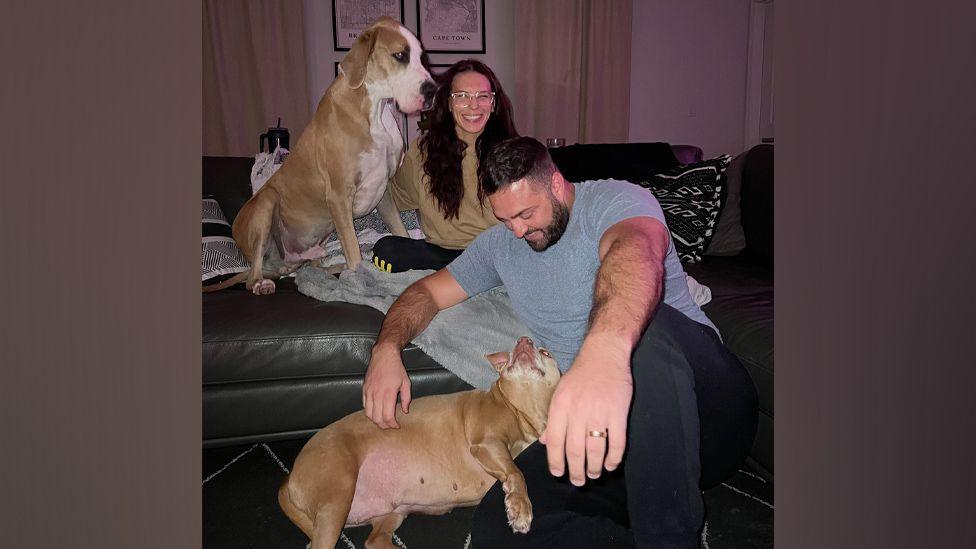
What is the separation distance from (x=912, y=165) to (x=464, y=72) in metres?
2.04

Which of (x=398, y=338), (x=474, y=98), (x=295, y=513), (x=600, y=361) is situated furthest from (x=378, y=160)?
(x=600, y=361)

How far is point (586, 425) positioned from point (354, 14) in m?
5.28

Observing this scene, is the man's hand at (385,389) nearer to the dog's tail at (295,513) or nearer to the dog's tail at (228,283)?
the dog's tail at (295,513)

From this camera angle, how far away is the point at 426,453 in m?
1.56

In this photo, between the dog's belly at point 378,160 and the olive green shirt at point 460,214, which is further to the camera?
the dog's belly at point 378,160

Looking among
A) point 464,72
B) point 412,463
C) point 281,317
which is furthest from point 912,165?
point 464,72

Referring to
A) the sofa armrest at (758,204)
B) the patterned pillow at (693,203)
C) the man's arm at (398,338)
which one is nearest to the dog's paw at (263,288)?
the man's arm at (398,338)

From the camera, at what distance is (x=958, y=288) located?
204 millimetres

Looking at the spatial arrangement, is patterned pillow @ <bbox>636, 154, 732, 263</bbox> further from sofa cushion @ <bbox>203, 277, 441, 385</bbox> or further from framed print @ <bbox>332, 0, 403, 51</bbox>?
framed print @ <bbox>332, 0, 403, 51</bbox>

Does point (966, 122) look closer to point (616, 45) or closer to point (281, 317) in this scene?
point (281, 317)

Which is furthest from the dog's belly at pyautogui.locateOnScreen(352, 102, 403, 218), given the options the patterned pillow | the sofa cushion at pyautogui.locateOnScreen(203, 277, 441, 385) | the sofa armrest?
the sofa armrest

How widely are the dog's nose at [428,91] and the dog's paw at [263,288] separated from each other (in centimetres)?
88

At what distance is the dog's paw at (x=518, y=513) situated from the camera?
4.24 feet

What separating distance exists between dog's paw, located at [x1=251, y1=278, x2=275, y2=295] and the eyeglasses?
93 centimetres
